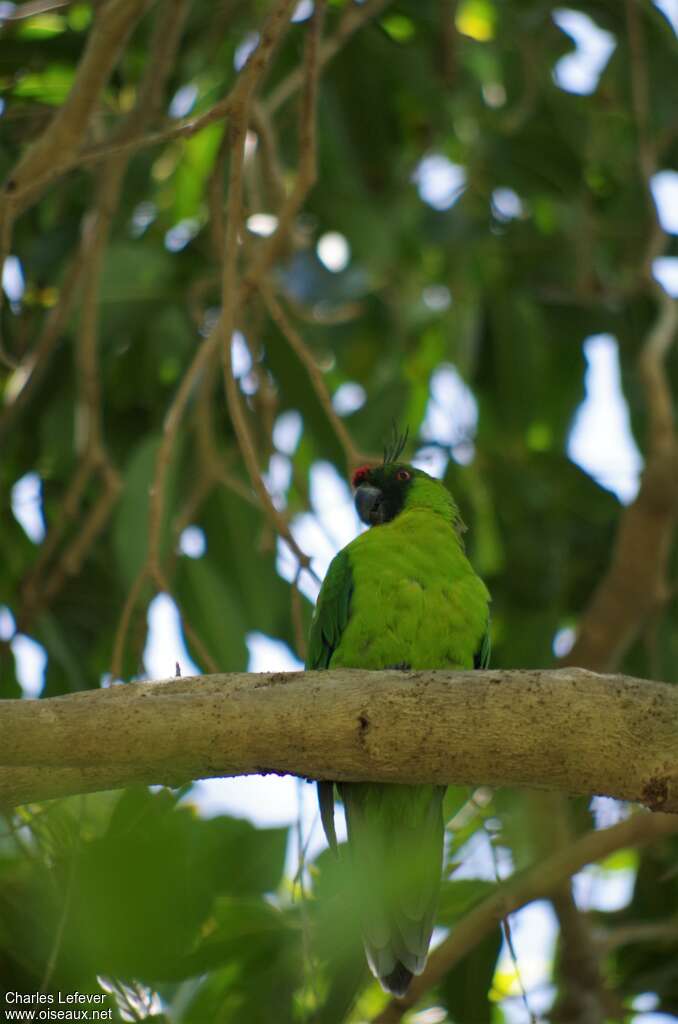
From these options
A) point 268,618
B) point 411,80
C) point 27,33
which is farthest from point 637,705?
point 27,33

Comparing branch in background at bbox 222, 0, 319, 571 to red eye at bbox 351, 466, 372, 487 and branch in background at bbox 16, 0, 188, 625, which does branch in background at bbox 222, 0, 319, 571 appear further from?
red eye at bbox 351, 466, 372, 487

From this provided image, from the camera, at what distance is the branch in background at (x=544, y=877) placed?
341 cm

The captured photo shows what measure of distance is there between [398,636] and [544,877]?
89cm

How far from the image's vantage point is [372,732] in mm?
2148

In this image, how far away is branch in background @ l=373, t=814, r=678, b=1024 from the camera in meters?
3.41

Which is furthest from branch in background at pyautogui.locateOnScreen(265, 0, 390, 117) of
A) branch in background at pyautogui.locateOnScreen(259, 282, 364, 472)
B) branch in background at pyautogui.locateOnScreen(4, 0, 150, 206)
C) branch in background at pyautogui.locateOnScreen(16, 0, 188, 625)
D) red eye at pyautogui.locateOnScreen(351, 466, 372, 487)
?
red eye at pyautogui.locateOnScreen(351, 466, 372, 487)

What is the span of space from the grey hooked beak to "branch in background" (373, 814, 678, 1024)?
51.3 inches

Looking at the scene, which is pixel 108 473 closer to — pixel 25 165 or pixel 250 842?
pixel 25 165

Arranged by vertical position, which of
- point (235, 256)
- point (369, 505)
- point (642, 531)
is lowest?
point (642, 531)

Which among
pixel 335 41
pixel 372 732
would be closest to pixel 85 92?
pixel 335 41

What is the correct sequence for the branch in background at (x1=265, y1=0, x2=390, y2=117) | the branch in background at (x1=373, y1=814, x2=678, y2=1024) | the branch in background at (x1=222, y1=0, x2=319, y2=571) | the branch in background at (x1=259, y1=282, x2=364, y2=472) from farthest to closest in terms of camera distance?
1. the branch in background at (x1=265, y1=0, x2=390, y2=117)
2. the branch in background at (x1=373, y1=814, x2=678, y2=1024)
3. the branch in background at (x1=259, y1=282, x2=364, y2=472)
4. the branch in background at (x1=222, y1=0, x2=319, y2=571)

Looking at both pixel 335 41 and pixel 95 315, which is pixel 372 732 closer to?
pixel 95 315

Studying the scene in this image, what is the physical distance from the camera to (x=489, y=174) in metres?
5.25

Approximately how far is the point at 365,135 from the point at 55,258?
132 centimetres
